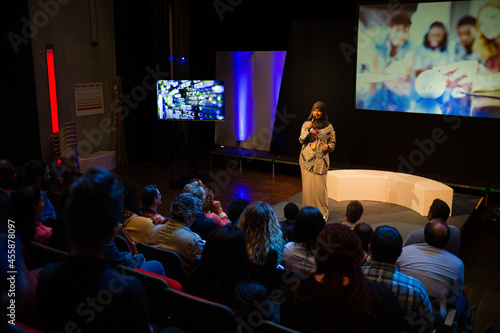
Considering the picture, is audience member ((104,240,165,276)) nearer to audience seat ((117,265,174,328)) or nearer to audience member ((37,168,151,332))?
audience seat ((117,265,174,328))

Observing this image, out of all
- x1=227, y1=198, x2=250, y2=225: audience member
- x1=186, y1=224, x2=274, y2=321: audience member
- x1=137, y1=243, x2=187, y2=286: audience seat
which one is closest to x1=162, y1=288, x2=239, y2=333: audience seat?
x1=186, y1=224, x2=274, y2=321: audience member

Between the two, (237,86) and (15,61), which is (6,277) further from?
(237,86)

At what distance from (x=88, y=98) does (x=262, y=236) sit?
6.93 m

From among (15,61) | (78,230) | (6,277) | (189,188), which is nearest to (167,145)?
(15,61)

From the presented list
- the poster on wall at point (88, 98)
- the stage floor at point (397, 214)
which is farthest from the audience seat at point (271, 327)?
the poster on wall at point (88, 98)

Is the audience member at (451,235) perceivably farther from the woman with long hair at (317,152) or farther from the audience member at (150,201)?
the audience member at (150,201)

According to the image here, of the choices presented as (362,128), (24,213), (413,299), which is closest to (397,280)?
(413,299)

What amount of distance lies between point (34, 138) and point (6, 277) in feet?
21.2

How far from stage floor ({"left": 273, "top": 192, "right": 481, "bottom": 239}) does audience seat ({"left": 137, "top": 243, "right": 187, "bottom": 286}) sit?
3.06 m

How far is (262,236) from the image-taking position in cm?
295

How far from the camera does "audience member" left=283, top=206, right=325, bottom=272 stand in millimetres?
2988

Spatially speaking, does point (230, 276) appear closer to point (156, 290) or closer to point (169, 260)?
point (156, 290)

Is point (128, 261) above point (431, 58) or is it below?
below

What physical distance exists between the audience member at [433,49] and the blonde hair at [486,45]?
0.41 m
